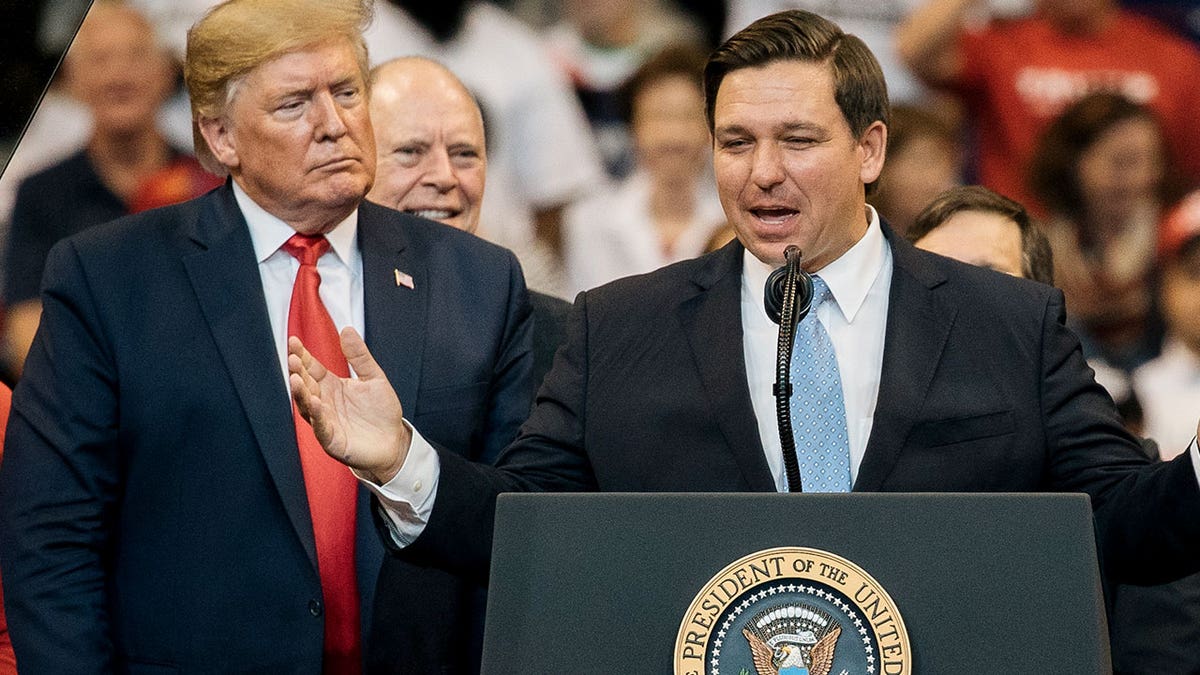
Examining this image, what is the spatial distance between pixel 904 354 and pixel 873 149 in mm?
402

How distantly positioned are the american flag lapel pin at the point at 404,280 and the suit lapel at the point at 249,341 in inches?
8.4

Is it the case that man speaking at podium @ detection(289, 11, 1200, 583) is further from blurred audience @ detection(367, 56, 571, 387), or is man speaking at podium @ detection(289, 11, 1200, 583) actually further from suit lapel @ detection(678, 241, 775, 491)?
blurred audience @ detection(367, 56, 571, 387)

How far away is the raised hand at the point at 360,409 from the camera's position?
196 centimetres

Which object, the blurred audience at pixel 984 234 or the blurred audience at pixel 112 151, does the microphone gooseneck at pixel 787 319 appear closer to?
the blurred audience at pixel 984 234

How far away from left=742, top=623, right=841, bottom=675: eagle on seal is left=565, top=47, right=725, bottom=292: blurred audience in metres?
3.27

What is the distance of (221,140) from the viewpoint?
8.71 feet

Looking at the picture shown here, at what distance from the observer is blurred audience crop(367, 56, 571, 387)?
3.36 metres

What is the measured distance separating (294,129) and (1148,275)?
3130mm

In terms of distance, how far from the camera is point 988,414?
2127 millimetres

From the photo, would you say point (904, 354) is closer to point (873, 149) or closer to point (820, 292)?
point (820, 292)

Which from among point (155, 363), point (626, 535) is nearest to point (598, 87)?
point (155, 363)

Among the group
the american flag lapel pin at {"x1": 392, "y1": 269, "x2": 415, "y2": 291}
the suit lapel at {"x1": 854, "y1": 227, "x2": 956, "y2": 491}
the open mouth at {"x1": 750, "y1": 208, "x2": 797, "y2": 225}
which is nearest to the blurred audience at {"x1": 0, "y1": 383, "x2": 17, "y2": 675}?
the american flag lapel pin at {"x1": 392, "y1": 269, "x2": 415, "y2": 291}

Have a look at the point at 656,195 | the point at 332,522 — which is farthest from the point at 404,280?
the point at 656,195

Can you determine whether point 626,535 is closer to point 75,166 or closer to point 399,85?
point 399,85
